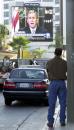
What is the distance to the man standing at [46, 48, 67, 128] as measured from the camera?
1070 cm

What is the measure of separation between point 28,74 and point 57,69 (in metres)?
7.80

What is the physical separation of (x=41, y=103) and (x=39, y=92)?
1.25m

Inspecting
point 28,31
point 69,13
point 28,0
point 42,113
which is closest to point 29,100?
point 42,113

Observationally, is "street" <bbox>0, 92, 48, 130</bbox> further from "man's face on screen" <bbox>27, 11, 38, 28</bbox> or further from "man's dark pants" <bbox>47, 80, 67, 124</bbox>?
"man's face on screen" <bbox>27, 11, 38, 28</bbox>

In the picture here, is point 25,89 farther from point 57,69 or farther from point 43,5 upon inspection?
point 43,5

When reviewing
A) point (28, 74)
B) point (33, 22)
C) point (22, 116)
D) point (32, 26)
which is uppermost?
point (28, 74)

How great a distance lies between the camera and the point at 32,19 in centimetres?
13888

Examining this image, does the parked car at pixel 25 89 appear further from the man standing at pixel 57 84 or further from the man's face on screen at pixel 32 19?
the man's face on screen at pixel 32 19

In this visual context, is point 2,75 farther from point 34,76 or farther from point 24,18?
point 24,18

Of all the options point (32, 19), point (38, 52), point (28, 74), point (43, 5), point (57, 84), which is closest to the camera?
point (57, 84)

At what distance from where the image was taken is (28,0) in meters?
152

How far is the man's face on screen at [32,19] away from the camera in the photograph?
5408 inches

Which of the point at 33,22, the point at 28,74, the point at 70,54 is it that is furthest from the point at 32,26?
the point at 70,54

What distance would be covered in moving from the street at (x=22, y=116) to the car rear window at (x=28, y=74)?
1074 millimetres
